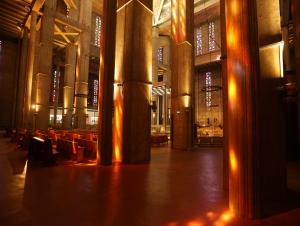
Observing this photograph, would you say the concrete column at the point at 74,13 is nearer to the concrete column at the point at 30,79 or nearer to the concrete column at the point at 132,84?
the concrete column at the point at 30,79

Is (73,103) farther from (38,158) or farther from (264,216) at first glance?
(264,216)

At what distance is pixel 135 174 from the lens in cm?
614

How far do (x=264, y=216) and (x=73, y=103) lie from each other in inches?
831

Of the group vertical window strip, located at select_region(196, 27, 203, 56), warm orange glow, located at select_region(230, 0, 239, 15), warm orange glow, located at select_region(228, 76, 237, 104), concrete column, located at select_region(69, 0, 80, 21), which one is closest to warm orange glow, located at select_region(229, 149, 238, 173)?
warm orange glow, located at select_region(228, 76, 237, 104)

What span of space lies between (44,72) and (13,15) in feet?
25.9

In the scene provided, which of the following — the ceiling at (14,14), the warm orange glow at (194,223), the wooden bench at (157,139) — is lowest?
the warm orange glow at (194,223)

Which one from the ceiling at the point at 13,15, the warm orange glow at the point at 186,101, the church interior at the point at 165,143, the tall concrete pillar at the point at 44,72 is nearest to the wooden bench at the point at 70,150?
the church interior at the point at 165,143

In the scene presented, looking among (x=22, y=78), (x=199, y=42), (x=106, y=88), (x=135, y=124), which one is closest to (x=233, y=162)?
(x=135, y=124)

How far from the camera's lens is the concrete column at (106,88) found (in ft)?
24.5

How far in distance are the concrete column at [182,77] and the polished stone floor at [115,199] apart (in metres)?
6.73

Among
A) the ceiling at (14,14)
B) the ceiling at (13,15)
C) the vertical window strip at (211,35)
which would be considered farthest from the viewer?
the vertical window strip at (211,35)

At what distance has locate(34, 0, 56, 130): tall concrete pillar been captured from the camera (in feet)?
55.6

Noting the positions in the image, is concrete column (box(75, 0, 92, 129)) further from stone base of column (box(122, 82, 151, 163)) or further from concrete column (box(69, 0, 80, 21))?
stone base of column (box(122, 82, 151, 163))

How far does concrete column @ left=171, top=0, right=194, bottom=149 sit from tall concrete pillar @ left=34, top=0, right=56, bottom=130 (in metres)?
10.5
